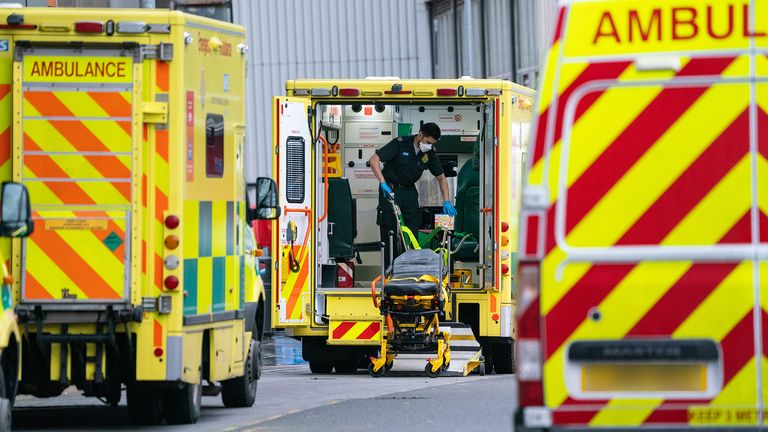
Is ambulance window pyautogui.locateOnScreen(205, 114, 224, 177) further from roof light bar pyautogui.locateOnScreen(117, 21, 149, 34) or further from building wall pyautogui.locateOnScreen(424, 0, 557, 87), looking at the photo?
building wall pyautogui.locateOnScreen(424, 0, 557, 87)

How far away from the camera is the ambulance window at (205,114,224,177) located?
1173cm

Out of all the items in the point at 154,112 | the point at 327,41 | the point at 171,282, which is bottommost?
the point at 171,282

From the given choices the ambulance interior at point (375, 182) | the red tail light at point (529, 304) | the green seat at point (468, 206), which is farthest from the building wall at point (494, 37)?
the red tail light at point (529, 304)

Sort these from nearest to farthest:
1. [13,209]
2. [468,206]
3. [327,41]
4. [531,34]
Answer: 1. [13,209]
2. [468,206]
3. [531,34]
4. [327,41]

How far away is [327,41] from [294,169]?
24.3m

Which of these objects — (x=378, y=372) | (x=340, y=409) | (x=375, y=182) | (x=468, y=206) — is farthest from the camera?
(x=375, y=182)

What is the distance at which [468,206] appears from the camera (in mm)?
18422

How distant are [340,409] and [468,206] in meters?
5.94

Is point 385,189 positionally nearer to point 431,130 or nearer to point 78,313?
point 431,130

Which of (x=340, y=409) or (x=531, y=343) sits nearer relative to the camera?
(x=531, y=343)

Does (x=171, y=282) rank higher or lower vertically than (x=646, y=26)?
lower

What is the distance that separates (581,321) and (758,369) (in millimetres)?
687

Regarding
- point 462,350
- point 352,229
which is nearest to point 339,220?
point 352,229

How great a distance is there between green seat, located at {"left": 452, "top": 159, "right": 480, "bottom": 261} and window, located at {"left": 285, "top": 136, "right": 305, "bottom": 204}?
2.13 metres
